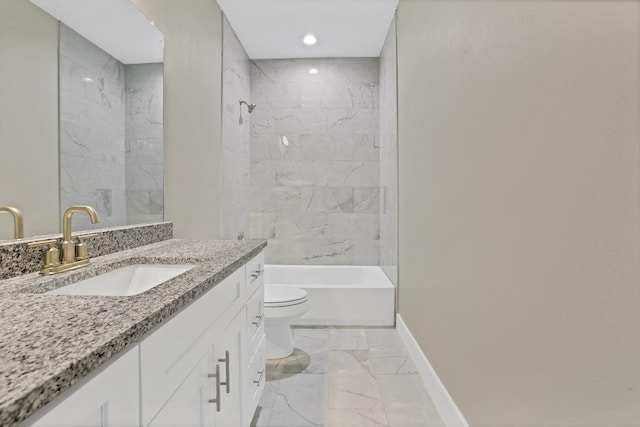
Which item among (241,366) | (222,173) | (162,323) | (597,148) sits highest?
(222,173)

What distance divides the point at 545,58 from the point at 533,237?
48cm

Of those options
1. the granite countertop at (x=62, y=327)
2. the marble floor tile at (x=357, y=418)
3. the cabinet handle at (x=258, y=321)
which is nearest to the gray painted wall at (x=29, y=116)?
the granite countertop at (x=62, y=327)

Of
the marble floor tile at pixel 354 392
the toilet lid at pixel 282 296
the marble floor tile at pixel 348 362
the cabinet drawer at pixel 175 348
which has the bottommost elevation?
the marble floor tile at pixel 354 392

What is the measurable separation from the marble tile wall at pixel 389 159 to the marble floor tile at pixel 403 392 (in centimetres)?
100

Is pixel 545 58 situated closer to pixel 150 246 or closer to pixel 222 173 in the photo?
pixel 150 246

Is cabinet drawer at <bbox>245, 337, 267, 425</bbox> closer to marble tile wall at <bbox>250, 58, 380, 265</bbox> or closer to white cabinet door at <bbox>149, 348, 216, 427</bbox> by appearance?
white cabinet door at <bbox>149, 348, 216, 427</bbox>

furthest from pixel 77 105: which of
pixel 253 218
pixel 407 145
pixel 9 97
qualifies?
pixel 253 218

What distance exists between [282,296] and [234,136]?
5.38 ft

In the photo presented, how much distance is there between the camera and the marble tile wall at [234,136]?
10.4 ft

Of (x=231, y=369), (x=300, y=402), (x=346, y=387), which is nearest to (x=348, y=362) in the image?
(x=346, y=387)

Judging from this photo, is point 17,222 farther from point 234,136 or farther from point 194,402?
point 234,136

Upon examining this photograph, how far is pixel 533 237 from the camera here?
40.6 inches

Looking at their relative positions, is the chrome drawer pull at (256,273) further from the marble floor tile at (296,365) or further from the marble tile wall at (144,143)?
the marble floor tile at (296,365)

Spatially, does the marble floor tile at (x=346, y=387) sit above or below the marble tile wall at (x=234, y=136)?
below
